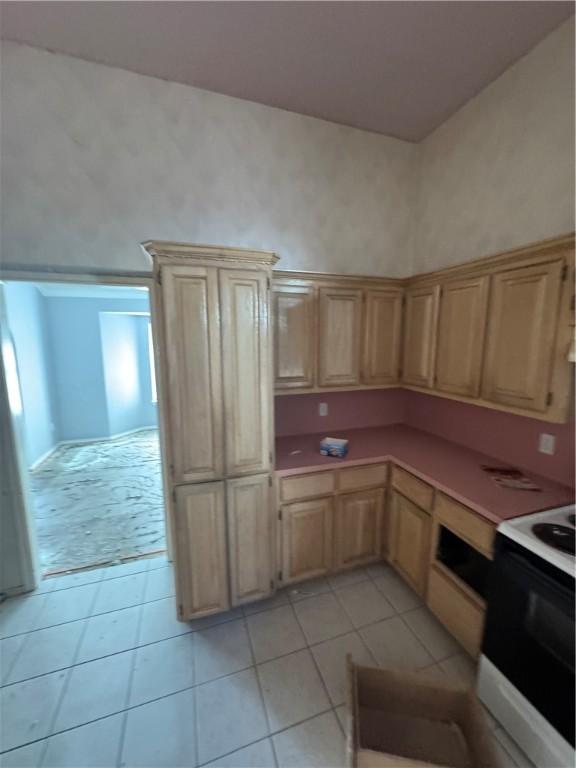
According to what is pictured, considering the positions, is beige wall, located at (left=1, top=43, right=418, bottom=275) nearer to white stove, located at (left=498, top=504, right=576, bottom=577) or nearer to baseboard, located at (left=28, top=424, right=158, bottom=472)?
white stove, located at (left=498, top=504, right=576, bottom=577)

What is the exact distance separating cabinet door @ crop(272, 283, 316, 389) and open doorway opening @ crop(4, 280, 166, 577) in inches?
66.0

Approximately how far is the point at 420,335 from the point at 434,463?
37.1 inches

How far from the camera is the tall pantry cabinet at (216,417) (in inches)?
64.3

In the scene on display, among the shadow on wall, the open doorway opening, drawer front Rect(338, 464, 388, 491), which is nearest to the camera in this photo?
drawer front Rect(338, 464, 388, 491)

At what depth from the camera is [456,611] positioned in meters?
1.72

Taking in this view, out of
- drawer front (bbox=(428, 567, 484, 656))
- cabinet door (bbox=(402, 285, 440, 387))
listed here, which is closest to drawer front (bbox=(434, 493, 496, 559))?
drawer front (bbox=(428, 567, 484, 656))

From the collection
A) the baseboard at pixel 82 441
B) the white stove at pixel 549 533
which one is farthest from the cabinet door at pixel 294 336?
the baseboard at pixel 82 441

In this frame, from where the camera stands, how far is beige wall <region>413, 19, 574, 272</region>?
1.67m

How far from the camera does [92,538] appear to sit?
2.76m

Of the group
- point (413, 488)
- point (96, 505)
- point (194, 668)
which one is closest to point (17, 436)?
point (96, 505)

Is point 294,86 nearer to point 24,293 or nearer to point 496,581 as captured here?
point 496,581

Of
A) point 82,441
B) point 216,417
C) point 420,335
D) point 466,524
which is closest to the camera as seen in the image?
point 466,524

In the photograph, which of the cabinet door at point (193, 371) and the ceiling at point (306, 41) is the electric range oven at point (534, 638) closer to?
the cabinet door at point (193, 371)

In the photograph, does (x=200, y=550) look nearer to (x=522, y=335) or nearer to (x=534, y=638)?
(x=534, y=638)
